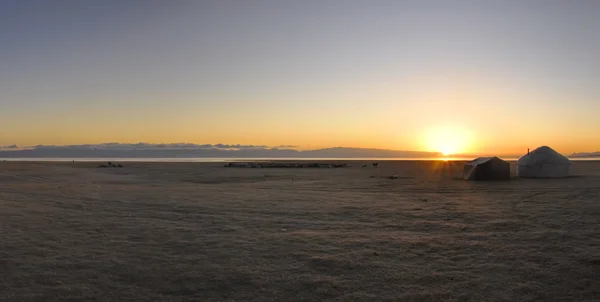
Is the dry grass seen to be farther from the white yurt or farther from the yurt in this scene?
the white yurt

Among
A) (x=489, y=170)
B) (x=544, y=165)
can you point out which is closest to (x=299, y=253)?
(x=489, y=170)

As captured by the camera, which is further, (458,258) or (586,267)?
(458,258)

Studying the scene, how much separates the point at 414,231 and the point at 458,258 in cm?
272

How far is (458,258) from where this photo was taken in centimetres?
850

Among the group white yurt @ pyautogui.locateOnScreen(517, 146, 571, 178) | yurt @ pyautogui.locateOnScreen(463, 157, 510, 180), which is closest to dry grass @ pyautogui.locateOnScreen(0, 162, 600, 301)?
yurt @ pyautogui.locateOnScreen(463, 157, 510, 180)

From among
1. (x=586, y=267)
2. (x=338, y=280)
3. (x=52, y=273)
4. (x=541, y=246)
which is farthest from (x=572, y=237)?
(x=52, y=273)

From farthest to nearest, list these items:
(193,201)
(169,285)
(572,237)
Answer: (193,201), (572,237), (169,285)

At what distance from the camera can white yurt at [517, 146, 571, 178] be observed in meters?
34.2

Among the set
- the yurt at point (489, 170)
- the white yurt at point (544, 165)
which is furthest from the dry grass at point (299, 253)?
the white yurt at point (544, 165)

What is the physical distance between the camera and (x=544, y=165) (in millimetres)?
34188

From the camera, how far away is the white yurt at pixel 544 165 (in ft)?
112

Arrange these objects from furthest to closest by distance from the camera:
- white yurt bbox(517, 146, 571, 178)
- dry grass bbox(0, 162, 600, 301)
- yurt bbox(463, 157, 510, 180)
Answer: white yurt bbox(517, 146, 571, 178) → yurt bbox(463, 157, 510, 180) → dry grass bbox(0, 162, 600, 301)

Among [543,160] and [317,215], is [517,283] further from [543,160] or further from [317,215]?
[543,160]

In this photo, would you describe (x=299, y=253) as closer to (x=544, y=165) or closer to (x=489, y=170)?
(x=489, y=170)
